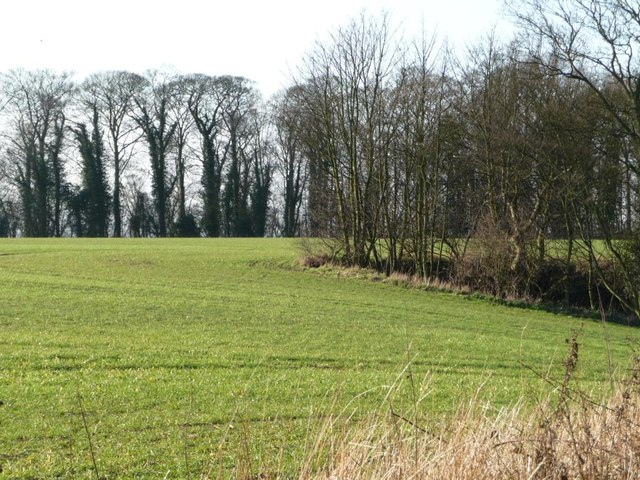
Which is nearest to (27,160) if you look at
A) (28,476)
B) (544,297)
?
(544,297)

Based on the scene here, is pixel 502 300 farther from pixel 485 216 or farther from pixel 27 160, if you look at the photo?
pixel 27 160

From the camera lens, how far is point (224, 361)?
12250mm

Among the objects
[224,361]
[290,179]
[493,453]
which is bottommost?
[224,361]

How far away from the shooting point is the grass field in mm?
6969

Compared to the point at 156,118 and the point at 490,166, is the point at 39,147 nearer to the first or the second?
the point at 156,118

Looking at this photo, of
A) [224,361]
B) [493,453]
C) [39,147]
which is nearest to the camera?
[493,453]

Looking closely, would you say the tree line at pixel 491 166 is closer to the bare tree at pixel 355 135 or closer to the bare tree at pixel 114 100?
the bare tree at pixel 355 135

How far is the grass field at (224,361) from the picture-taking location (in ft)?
22.9

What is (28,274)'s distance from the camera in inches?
1046

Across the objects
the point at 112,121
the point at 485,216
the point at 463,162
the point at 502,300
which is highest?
the point at 112,121

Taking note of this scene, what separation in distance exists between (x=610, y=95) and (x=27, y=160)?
4827 centimetres

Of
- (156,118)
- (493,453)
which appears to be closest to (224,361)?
(493,453)

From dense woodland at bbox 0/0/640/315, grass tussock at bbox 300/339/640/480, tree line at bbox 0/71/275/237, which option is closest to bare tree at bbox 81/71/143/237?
tree line at bbox 0/71/275/237

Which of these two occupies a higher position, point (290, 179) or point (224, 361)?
point (290, 179)
